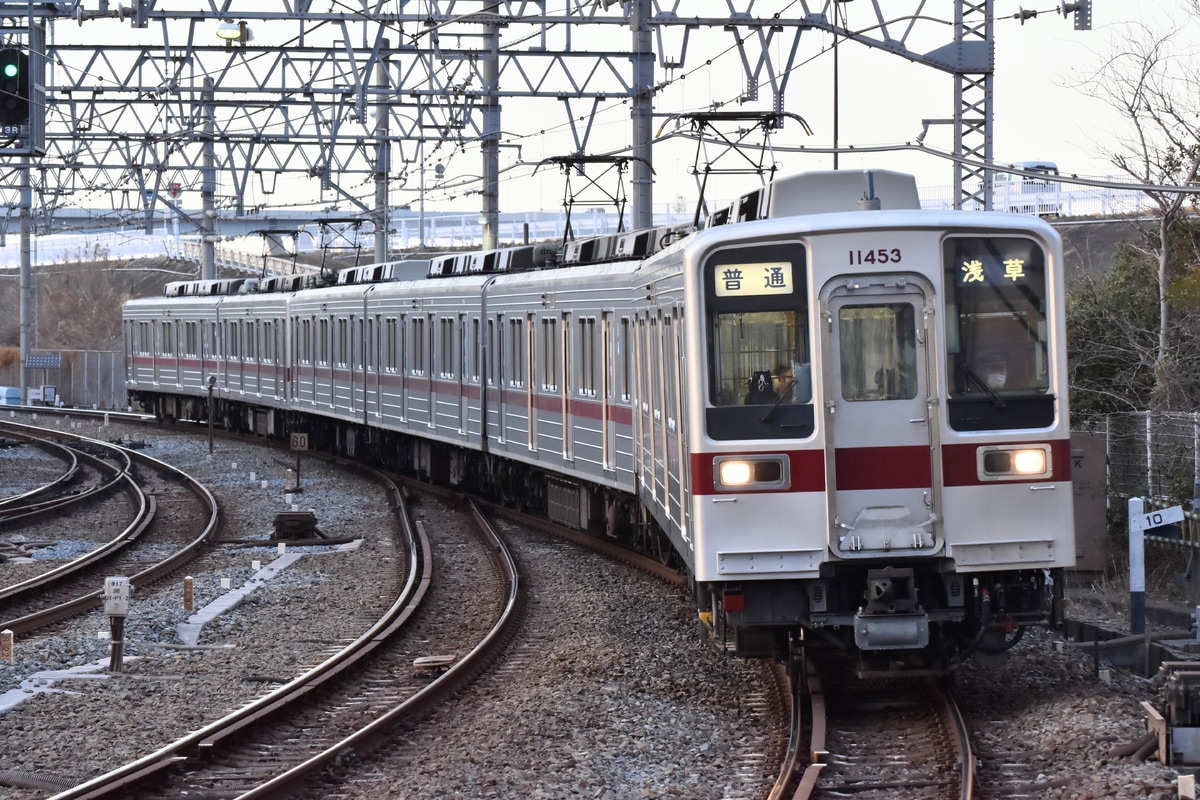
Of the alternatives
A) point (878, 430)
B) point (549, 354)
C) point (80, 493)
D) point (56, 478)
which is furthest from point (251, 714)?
point (56, 478)

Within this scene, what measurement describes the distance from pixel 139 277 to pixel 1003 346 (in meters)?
96.3

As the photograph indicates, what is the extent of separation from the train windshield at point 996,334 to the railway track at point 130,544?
281 inches

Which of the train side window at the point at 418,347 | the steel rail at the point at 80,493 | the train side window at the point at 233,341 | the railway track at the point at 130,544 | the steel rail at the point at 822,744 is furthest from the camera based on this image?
the train side window at the point at 233,341

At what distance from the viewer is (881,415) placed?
8070 mm

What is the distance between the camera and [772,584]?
822cm

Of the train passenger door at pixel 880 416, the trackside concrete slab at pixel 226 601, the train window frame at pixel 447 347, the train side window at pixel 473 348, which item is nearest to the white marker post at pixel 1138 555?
the train passenger door at pixel 880 416

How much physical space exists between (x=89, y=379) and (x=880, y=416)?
44.2 meters

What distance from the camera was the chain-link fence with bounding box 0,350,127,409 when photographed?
47.9 m

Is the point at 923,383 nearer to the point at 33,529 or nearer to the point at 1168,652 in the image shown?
the point at 1168,652

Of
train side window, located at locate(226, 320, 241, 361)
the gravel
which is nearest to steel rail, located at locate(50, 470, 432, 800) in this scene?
the gravel

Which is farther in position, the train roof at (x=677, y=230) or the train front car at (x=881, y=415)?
the train roof at (x=677, y=230)

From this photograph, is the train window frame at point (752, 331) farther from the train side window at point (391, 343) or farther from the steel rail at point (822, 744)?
the train side window at point (391, 343)

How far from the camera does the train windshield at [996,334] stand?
805 cm

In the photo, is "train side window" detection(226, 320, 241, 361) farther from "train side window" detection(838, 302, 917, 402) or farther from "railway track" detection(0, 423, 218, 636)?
"train side window" detection(838, 302, 917, 402)
